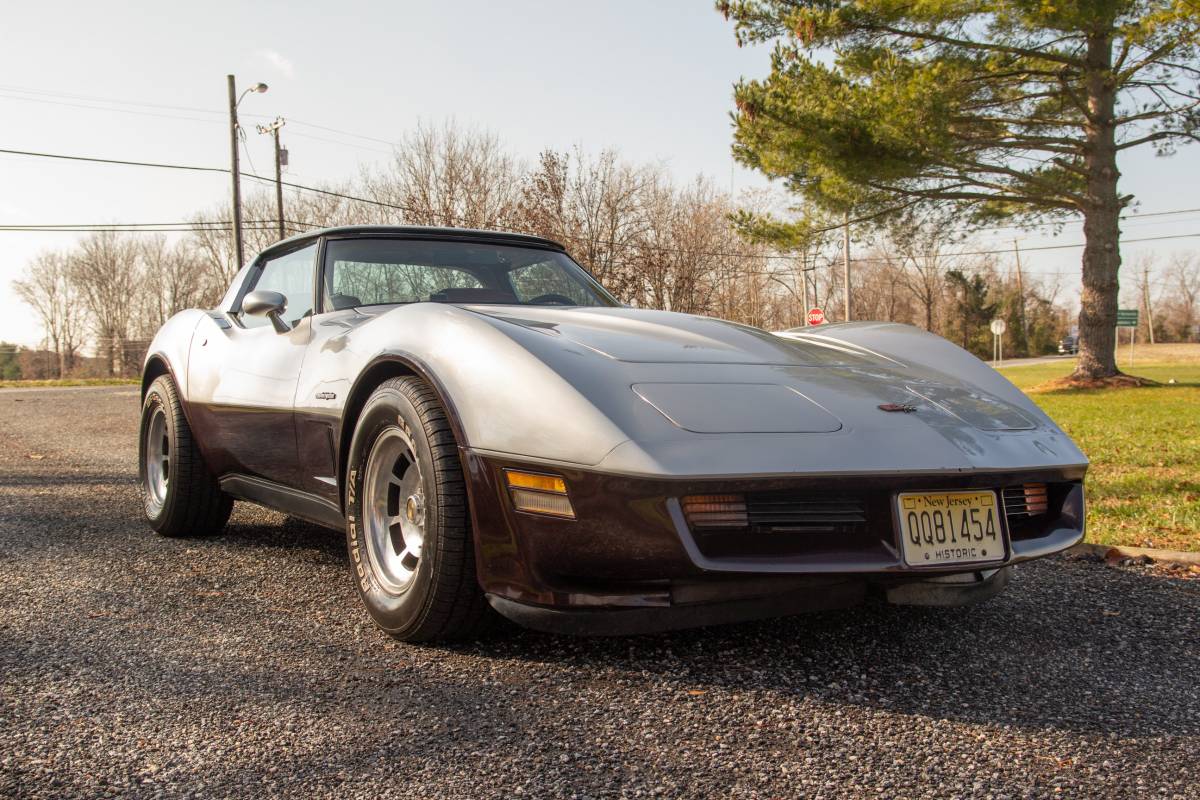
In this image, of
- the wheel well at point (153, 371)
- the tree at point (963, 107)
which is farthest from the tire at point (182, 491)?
the tree at point (963, 107)

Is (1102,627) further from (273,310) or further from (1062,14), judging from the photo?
(1062,14)

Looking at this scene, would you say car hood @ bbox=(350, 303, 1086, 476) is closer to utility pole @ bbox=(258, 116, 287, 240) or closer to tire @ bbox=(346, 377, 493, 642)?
tire @ bbox=(346, 377, 493, 642)

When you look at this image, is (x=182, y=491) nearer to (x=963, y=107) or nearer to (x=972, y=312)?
(x=963, y=107)

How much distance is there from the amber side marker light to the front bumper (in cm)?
2

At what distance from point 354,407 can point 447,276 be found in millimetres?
962

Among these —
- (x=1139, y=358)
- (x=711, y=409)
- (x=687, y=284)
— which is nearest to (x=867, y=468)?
(x=711, y=409)

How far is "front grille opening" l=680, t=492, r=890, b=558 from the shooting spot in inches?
85.1

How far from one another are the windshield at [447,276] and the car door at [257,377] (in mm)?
173

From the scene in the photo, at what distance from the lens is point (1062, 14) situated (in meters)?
13.3

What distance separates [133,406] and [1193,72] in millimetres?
18356

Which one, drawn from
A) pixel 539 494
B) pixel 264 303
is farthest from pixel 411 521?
pixel 264 303

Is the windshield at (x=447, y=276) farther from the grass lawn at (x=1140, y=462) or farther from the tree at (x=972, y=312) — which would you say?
the tree at (x=972, y=312)

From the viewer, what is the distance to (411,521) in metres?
2.72

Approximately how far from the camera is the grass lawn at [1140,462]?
4617 mm
